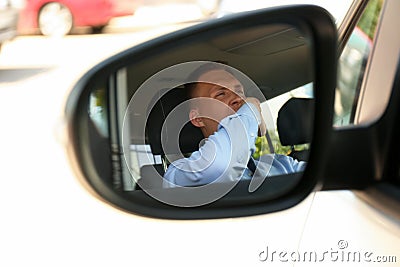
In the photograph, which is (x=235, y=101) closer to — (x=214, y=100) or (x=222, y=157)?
(x=214, y=100)

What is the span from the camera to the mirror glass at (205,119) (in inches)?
59.9

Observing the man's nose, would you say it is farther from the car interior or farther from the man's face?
the car interior

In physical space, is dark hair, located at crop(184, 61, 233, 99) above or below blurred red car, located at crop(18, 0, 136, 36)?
above

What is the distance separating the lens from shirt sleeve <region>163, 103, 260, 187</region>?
5.43 ft

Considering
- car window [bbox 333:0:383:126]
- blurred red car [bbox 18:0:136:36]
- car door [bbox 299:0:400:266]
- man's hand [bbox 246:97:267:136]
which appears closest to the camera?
car door [bbox 299:0:400:266]

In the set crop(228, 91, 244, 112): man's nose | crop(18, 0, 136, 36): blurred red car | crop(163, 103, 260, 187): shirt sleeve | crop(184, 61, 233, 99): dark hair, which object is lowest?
crop(18, 0, 136, 36): blurred red car

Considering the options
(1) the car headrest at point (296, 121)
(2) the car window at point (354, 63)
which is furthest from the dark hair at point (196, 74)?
(2) the car window at point (354, 63)

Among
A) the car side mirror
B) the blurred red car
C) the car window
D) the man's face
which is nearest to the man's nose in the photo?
the man's face

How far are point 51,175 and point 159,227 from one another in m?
2.60

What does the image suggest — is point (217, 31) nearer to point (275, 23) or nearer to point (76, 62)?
point (275, 23)

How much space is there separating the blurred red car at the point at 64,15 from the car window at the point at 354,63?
913 centimetres

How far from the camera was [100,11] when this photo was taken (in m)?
10.7

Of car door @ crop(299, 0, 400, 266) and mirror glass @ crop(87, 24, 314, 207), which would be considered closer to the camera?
car door @ crop(299, 0, 400, 266)

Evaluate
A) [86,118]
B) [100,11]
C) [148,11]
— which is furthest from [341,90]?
[148,11]
